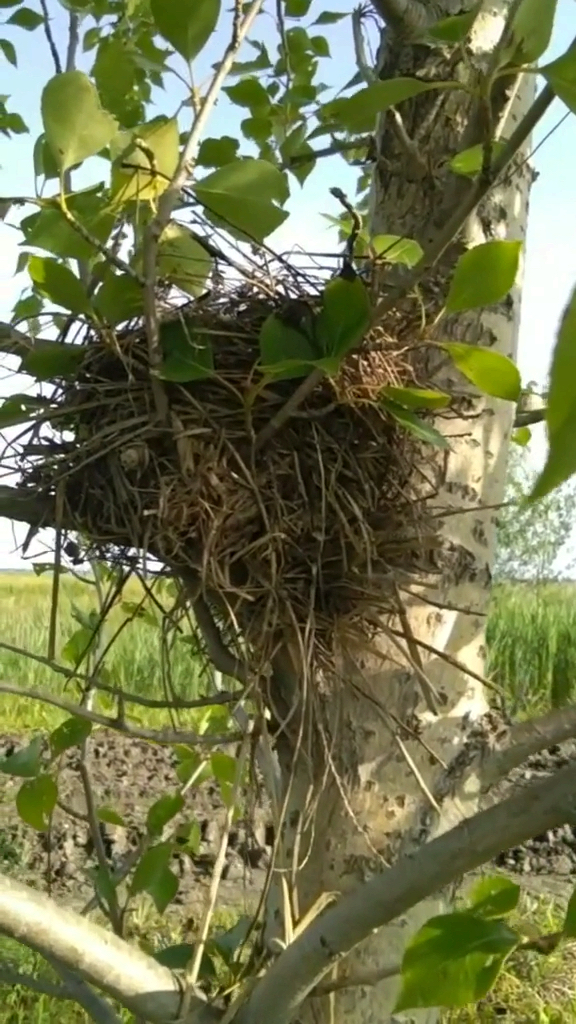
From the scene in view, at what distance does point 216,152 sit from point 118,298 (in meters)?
0.09

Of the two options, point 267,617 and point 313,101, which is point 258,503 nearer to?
point 267,617

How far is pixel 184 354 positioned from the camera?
53 cm

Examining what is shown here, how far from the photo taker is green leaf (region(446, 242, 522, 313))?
0.41 metres

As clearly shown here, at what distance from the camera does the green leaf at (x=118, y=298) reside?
0.51 metres

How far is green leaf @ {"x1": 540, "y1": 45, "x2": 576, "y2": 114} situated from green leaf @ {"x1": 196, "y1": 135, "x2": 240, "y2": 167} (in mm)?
343

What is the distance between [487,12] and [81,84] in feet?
1.13

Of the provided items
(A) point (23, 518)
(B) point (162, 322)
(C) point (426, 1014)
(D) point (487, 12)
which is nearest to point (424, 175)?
(D) point (487, 12)

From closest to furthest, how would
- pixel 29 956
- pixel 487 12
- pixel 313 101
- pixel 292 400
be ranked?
pixel 292 400
pixel 487 12
pixel 313 101
pixel 29 956

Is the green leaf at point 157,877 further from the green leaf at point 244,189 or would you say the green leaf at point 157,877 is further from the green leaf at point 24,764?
the green leaf at point 244,189

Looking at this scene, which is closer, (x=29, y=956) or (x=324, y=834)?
(x=324, y=834)

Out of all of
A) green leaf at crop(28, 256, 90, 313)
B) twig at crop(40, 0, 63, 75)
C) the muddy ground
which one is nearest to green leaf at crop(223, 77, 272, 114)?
twig at crop(40, 0, 63, 75)

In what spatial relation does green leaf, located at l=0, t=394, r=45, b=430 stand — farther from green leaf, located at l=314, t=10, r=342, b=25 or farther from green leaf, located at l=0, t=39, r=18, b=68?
green leaf, located at l=0, t=39, r=18, b=68

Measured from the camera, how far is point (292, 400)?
0.51 meters

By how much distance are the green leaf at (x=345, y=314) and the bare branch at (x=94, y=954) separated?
28 cm
